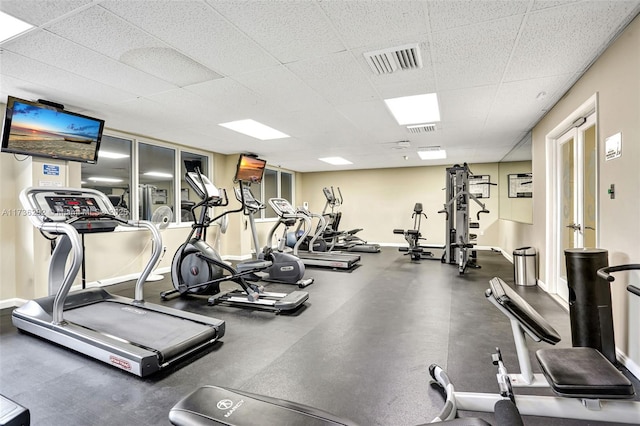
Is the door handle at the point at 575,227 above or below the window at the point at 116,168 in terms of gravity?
below

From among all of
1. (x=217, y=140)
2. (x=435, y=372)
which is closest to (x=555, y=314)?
(x=435, y=372)

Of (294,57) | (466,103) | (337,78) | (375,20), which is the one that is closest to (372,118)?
(466,103)

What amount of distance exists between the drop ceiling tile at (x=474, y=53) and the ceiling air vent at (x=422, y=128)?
1680 mm

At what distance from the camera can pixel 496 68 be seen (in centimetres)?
306

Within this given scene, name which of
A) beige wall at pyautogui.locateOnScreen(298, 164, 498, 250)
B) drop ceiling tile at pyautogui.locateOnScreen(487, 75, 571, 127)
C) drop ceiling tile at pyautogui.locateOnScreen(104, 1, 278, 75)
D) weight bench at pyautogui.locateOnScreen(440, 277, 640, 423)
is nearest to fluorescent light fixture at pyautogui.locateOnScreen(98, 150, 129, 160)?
drop ceiling tile at pyautogui.locateOnScreen(104, 1, 278, 75)

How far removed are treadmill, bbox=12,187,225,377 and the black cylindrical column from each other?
2912mm

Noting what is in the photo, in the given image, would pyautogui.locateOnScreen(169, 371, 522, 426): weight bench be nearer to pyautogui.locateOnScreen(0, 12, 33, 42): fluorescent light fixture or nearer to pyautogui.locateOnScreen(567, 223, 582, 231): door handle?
pyautogui.locateOnScreen(0, 12, 33, 42): fluorescent light fixture

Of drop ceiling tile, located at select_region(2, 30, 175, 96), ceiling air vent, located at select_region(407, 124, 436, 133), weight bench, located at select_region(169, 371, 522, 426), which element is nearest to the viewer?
weight bench, located at select_region(169, 371, 522, 426)

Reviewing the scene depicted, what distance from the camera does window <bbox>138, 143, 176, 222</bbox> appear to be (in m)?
5.82

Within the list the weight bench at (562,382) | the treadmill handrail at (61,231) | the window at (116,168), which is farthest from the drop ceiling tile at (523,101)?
the window at (116,168)

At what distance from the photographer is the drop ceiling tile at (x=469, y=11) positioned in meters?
2.09

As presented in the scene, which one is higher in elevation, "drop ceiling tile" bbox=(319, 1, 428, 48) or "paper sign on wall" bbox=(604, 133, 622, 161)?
"drop ceiling tile" bbox=(319, 1, 428, 48)

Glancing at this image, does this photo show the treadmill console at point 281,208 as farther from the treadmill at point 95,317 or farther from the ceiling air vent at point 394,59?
the ceiling air vent at point 394,59

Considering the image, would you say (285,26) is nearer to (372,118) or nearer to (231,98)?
(231,98)
